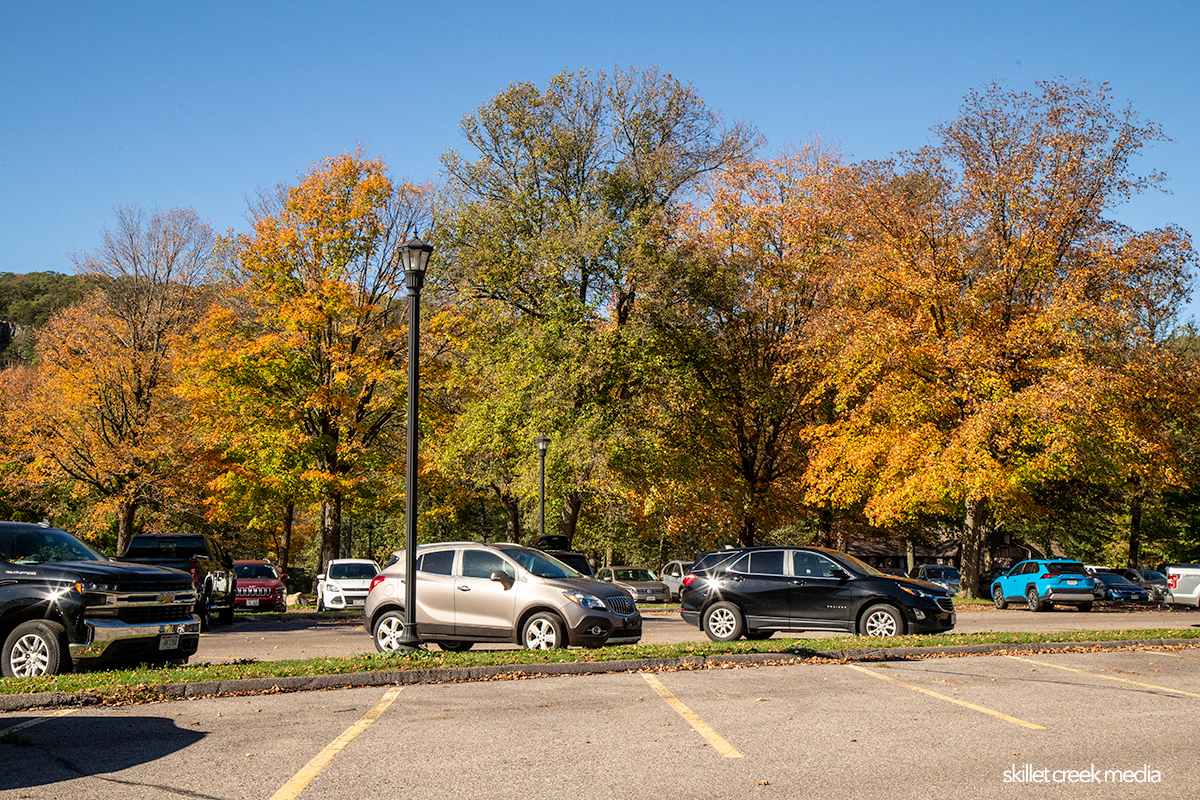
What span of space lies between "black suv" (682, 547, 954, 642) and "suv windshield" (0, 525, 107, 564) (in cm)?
947

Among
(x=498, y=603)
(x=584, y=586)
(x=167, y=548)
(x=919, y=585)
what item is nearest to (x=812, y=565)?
(x=919, y=585)

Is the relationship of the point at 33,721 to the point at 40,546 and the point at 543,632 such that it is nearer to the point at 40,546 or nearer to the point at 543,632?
the point at 40,546

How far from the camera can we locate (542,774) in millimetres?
6121

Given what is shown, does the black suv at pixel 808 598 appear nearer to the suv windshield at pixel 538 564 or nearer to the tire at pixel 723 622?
the tire at pixel 723 622

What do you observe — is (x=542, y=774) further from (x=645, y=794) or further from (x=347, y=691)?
(x=347, y=691)

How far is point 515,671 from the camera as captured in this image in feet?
33.9

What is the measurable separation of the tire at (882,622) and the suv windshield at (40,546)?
11483 mm

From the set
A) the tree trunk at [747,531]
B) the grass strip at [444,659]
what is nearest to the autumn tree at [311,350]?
the tree trunk at [747,531]

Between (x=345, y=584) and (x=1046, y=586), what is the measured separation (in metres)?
20.9

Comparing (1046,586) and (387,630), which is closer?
(387,630)

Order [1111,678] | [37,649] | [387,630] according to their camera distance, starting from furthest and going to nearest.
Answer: [387,630], [1111,678], [37,649]

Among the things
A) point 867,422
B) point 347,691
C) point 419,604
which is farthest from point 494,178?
point 347,691

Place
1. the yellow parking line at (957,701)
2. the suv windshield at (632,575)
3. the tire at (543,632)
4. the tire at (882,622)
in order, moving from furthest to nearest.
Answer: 1. the suv windshield at (632,575)
2. the tire at (882,622)
3. the tire at (543,632)
4. the yellow parking line at (957,701)

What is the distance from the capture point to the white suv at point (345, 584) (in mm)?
23547
